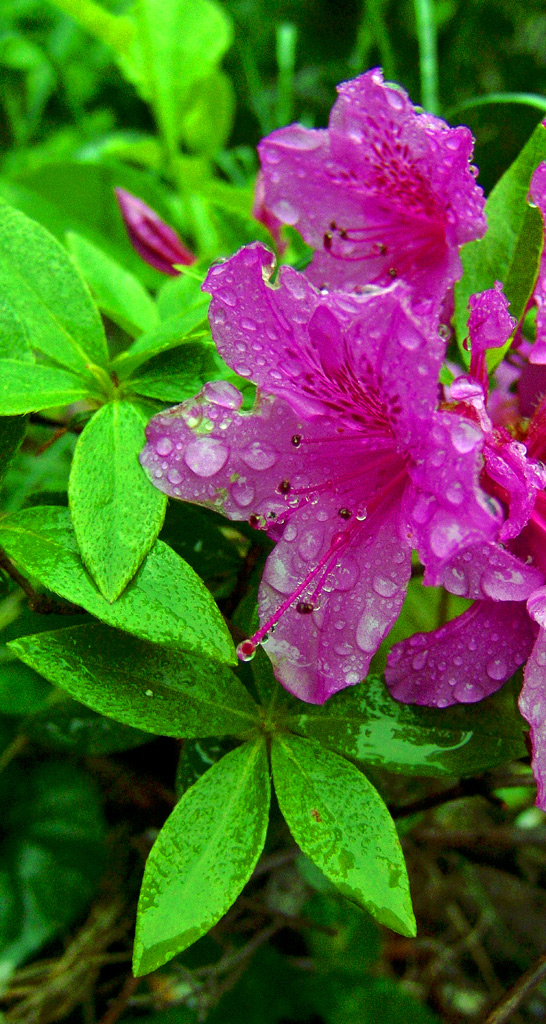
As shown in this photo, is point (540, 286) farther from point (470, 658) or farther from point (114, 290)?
point (114, 290)

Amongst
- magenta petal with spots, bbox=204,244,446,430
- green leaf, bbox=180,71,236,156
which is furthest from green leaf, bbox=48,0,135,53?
magenta petal with spots, bbox=204,244,446,430

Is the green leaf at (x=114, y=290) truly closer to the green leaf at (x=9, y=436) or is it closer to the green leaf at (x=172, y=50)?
the green leaf at (x=9, y=436)

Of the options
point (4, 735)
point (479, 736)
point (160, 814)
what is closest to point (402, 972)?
point (160, 814)

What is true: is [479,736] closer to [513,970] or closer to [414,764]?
[414,764]

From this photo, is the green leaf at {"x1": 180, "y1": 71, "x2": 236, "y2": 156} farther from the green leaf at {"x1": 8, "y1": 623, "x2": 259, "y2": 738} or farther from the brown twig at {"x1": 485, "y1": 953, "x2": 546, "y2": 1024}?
the brown twig at {"x1": 485, "y1": 953, "x2": 546, "y2": 1024}

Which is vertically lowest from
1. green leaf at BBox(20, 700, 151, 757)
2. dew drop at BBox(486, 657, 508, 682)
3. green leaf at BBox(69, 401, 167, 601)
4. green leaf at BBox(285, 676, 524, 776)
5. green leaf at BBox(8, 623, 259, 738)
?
green leaf at BBox(20, 700, 151, 757)

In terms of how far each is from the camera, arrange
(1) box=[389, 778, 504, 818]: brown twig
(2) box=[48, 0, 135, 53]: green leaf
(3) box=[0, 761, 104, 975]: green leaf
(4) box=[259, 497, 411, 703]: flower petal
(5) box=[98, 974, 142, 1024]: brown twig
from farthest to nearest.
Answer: (2) box=[48, 0, 135, 53]: green leaf → (3) box=[0, 761, 104, 975]: green leaf → (5) box=[98, 974, 142, 1024]: brown twig → (1) box=[389, 778, 504, 818]: brown twig → (4) box=[259, 497, 411, 703]: flower petal
